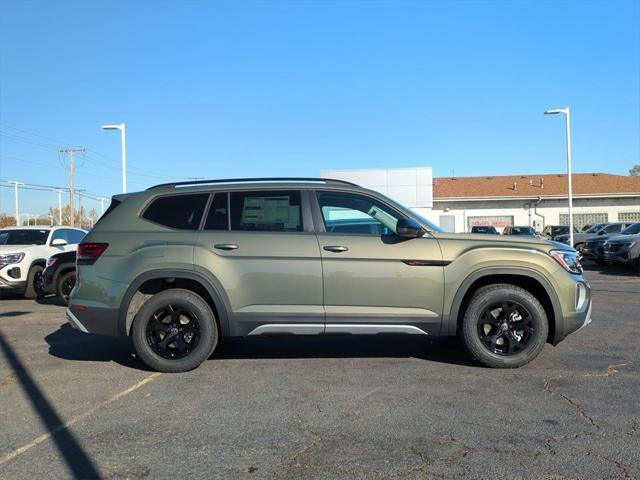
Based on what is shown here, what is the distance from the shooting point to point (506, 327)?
216 inches

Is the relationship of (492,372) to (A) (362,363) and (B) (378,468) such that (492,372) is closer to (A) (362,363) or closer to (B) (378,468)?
(A) (362,363)

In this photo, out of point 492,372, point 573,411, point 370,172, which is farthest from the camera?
point 370,172

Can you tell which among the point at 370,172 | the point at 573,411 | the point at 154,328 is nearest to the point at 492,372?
the point at 573,411

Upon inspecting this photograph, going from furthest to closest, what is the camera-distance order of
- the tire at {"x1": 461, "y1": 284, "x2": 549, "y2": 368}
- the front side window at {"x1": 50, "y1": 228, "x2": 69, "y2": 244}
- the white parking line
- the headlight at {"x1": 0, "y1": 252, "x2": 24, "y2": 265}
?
the front side window at {"x1": 50, "y1": 228, "x2": 69, "y2": 244}
the headlight at {"x1": 0, "y1": 252, "x2": 24, "y2": 265}
the tire at {"x1": 461, "y1": 284, "x2": 549, "y2": 368}
the white parking line

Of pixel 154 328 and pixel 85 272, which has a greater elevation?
pixel 85 272

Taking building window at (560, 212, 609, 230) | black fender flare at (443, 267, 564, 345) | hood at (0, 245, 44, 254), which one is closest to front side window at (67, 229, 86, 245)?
hood at (0, 245, 44, 254)

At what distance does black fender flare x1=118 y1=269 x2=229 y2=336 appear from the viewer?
5.42 meters

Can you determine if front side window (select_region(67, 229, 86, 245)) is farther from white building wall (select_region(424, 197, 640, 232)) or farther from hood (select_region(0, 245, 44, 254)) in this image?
white building wall (select_region(424, 197, 640, 232))

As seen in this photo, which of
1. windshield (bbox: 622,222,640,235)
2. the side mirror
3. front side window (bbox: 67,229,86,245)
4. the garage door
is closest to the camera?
the side mirror

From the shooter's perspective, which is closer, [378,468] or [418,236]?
[378,468]

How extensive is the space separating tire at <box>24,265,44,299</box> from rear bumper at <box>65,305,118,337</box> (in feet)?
Answer: 23.2

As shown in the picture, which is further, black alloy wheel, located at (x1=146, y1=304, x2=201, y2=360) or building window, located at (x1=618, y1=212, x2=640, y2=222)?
building window, located at (x1=618, y1=212, x2=640, y2=222)

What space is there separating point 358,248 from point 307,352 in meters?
1.70

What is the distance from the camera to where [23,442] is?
3857 millimetres
